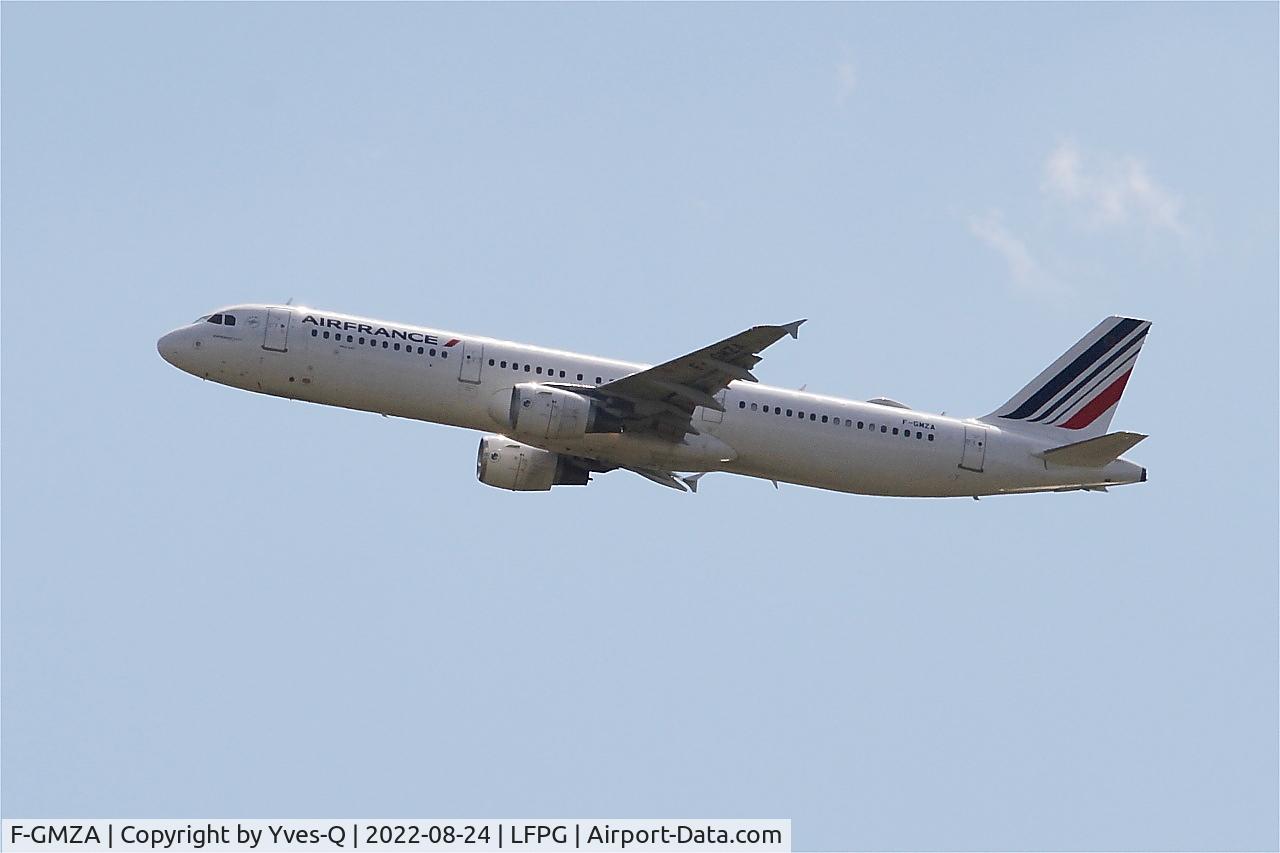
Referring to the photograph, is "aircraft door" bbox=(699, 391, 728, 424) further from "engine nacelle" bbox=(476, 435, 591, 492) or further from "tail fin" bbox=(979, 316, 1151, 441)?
"tail fin" bbox=(979, 316, 1151, 441)

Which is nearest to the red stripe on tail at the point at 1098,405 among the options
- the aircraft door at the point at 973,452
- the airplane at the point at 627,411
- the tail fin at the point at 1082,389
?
the tail fin at the point at 1082,389

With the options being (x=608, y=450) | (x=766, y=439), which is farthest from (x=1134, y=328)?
(x=608, y=450)

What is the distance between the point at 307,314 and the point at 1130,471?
25.6 meters

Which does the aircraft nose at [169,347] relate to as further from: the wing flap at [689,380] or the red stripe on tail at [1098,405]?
the red stripe on tail at [1098,405]

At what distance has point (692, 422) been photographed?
5600 cm

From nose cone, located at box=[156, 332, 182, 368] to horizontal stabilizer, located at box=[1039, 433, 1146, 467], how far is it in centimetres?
2664

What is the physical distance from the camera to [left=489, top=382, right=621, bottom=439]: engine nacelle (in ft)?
176

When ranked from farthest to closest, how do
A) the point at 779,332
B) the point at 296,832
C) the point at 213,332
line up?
1. the point at 213,332
2. the point at 779,332
3. the point at 296,832

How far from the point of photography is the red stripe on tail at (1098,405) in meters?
61.2

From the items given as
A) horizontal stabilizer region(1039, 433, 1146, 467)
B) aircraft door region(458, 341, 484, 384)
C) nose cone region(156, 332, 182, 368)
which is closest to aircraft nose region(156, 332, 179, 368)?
nose cone region(156, 332, 182, 368)

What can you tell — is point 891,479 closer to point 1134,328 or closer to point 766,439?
point 766,439

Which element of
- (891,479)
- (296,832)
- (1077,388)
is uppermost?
(1077,388)

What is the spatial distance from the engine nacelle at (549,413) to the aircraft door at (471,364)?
1300 mm

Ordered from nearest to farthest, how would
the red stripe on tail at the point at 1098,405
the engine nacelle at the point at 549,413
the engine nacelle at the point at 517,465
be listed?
the engine nacelle at the point at 549,413
the engine nacelle at the point at 517,465
the red stripe on tail at the point at 1098,405
